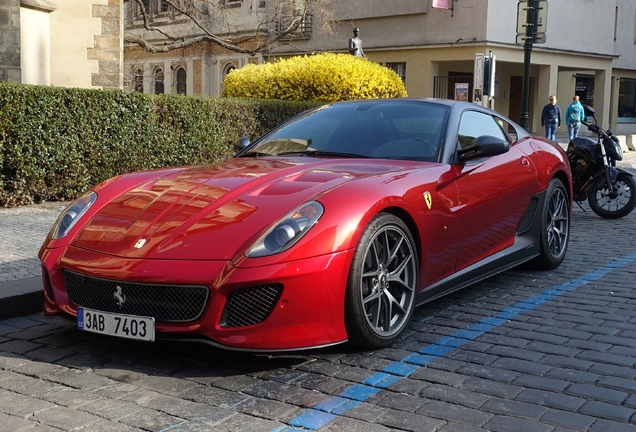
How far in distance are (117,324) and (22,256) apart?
3020mm

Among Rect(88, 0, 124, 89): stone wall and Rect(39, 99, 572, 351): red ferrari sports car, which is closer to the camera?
Rect(39, 99, 572, 351): red ferrari sports car

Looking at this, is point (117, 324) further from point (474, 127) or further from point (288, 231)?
point (474, 127)

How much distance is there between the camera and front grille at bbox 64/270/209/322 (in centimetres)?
388

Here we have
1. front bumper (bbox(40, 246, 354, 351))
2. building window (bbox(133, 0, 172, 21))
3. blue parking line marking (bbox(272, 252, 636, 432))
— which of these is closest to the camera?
blue parking line marking (bbox(272, 252, 636, 432))

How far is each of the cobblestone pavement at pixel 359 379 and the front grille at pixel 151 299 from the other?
320mm

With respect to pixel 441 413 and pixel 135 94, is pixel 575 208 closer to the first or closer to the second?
pixel 135 94

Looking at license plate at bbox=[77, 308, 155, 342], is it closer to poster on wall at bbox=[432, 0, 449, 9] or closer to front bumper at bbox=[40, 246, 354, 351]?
front bumper at bbox=[40, 246, 354, 351]

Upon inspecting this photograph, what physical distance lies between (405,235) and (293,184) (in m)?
0.68

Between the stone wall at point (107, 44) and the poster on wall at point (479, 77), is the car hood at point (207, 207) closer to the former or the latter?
the poster on wall at point (479, 77)

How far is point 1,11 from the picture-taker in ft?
46.4

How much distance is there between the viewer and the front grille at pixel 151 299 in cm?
388

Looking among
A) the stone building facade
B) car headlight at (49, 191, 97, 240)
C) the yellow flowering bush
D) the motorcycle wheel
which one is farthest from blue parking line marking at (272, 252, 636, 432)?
the stone building facade

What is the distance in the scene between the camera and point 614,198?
10.7 metres

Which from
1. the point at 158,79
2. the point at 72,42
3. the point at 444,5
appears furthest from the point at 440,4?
the point at 158,79
